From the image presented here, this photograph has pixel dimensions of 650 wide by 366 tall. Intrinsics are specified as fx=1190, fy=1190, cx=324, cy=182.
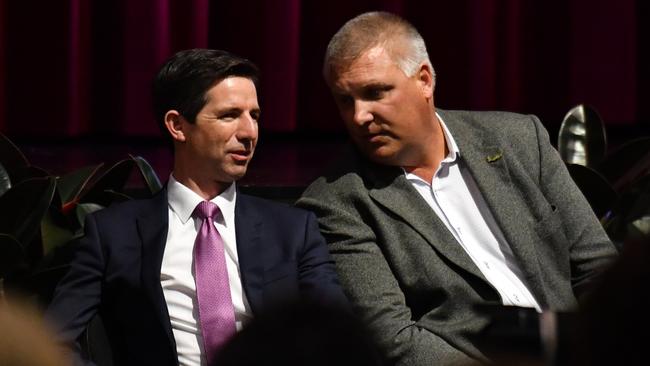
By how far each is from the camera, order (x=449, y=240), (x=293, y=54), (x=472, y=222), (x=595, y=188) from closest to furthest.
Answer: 1. (x=449, y=240)
2. (x=472, y=222)
3. (x=595, y=188)
4. (x=293, y=54)

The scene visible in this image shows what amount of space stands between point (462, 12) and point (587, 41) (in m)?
0.50

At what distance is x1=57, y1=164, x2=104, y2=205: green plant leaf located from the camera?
2.66 metres

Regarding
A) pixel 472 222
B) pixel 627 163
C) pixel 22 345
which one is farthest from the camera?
pixel 627 163

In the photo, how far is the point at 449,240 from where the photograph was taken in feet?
7.91

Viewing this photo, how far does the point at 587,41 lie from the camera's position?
468 centimetres

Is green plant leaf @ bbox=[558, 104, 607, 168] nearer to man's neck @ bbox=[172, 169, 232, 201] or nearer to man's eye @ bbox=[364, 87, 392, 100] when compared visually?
man's eye @ bbox=[364, 87, 392, 100]

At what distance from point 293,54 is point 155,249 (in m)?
2.39

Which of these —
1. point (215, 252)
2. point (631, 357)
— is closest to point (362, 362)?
point (631, 357)

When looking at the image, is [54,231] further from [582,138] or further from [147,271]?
[582,138]

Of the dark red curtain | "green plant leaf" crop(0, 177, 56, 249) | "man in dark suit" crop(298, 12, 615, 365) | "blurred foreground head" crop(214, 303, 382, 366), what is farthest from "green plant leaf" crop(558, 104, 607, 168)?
"blurred foreground head" crop(214, 303, 382, 366)

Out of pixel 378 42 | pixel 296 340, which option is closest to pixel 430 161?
pixel 378 42

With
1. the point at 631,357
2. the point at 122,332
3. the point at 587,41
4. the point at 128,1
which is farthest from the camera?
the point at 587,41

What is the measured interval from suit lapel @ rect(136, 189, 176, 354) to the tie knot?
0.21 ft

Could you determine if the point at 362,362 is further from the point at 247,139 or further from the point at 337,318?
the point at 247,139
